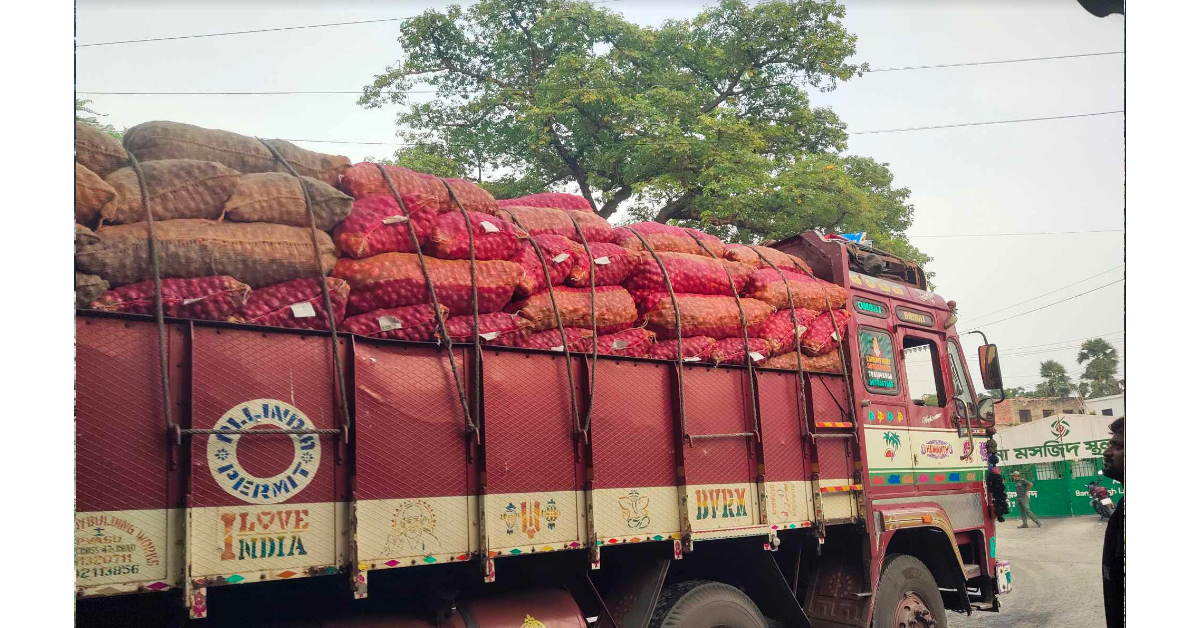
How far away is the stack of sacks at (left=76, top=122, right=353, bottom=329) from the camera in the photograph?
311cm

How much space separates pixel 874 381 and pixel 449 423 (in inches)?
141

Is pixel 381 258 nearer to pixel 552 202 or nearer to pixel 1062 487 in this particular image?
pixel 552 202

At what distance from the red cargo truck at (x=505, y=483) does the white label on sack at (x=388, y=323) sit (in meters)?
0.09

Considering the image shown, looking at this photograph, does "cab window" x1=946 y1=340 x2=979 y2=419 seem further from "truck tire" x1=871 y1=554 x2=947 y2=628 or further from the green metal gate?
the green metal gate

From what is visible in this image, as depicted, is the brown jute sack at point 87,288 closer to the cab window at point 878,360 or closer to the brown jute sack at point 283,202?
the brown jute sack at point 283,202

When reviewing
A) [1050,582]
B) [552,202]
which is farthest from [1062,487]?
[552,202]

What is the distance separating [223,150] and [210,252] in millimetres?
571

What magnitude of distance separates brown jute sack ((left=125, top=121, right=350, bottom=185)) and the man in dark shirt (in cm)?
394

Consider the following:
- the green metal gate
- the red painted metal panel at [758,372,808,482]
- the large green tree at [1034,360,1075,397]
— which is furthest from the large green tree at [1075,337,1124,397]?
the red painted metal panel at [758,372,808,482]

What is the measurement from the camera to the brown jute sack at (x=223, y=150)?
3.47 meters

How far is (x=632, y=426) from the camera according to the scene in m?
4.56

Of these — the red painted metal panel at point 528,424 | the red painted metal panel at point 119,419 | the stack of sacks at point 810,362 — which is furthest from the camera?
the stack of sacks at point 810,362

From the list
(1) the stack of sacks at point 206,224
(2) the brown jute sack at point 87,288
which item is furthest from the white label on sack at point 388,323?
(2) the brown jute sack at point 87,288

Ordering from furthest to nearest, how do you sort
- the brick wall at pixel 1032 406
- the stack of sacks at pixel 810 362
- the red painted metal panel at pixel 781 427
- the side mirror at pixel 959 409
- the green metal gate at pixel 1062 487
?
the brick wall at pixel 1032 406 < the green metal gate at pixel 1062 487 < the side mirror at pixel 959 409 < the stack of sacks at pixel 810 362 < the red painted metal panel at pixel 781 427
